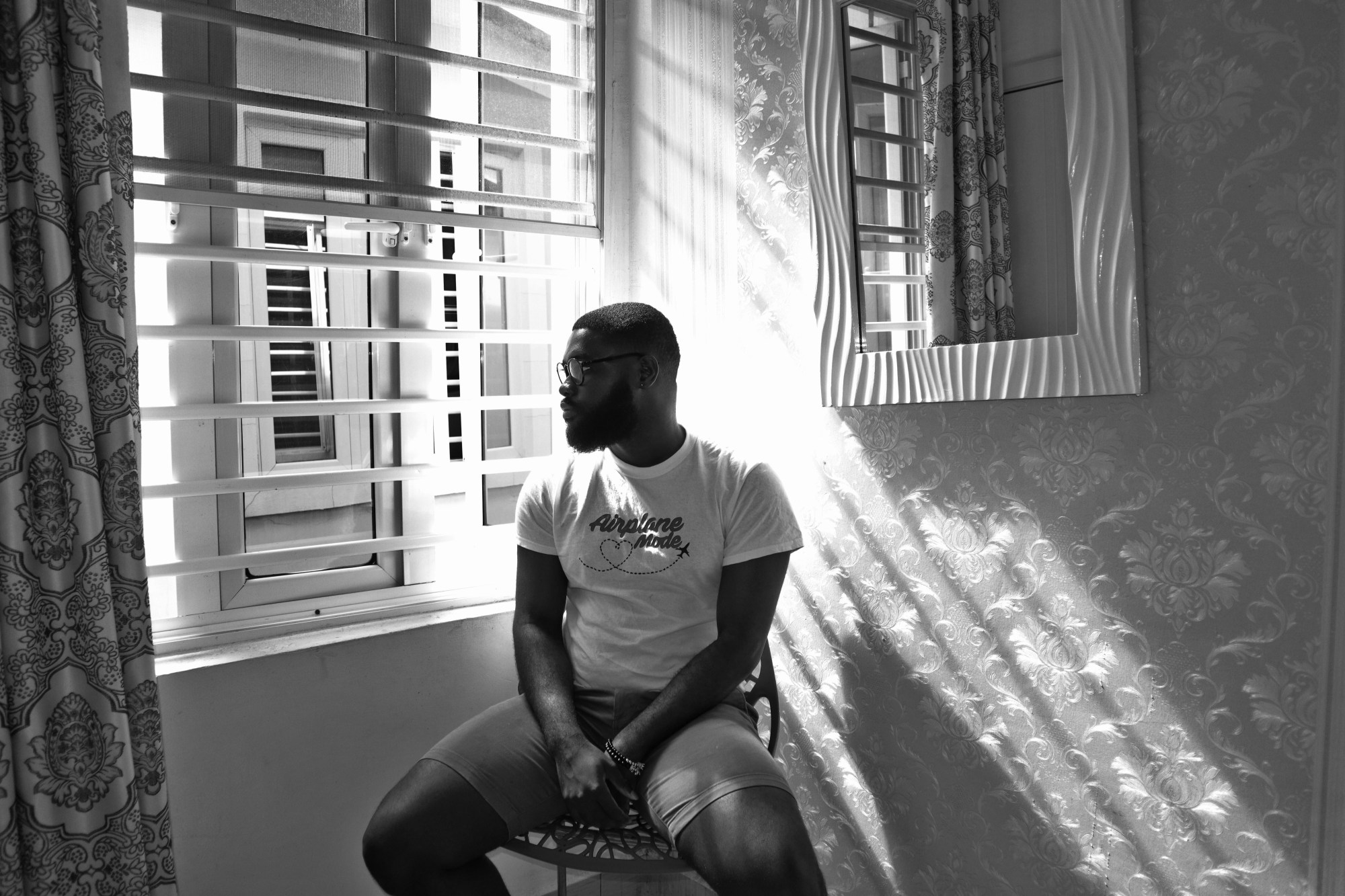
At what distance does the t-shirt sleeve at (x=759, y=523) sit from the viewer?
1.75 m

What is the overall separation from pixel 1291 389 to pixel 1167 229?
30cm

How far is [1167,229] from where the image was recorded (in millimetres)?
1378

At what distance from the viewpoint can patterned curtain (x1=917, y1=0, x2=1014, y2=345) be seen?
1549mm

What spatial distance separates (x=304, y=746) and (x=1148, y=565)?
167 cm

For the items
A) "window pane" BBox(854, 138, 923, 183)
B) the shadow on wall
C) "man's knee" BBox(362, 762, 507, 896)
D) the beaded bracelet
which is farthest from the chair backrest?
"window pane" BBox(854, 138, 923, 183)

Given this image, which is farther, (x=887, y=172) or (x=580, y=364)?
(x=580, y=364)

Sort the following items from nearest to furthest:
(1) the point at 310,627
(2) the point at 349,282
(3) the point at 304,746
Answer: (3) the point at 304,746
(1) the point at 310,627
(2) the point at 349,282

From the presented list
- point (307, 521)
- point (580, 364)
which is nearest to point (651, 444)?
point (580, 364)

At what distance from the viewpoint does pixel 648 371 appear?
6.15ft

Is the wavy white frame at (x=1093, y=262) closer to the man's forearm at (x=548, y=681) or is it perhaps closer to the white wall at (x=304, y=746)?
the man's forearm at (x=548, y=681)

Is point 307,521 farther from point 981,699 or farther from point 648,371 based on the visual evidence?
point 981,699

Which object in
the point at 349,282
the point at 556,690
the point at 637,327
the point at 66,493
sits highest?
the point at 349,282

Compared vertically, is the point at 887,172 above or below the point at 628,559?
above

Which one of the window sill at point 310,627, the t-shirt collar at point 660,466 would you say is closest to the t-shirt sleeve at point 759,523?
the t-shirt collar at point 660,466
